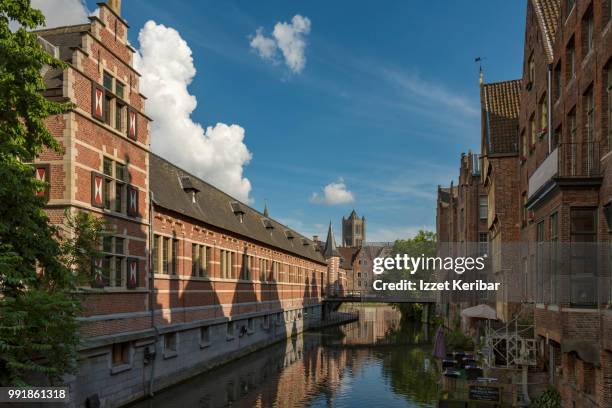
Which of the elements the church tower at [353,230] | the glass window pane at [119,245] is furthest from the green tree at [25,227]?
the church tower at [353,230]

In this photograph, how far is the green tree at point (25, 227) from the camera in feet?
31.5

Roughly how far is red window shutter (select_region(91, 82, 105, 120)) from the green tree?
5822 mm

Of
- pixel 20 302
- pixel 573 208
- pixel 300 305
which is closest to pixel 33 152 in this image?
pixel 20 302

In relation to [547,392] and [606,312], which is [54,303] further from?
[547,392]

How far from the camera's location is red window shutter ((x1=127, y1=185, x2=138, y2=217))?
62.6 ft

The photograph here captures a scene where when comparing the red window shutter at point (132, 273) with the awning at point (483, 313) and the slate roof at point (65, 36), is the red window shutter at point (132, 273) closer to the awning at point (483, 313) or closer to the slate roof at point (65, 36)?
the slate roof at point (65, 36)

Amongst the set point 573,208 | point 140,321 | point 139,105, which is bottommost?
point 140,321

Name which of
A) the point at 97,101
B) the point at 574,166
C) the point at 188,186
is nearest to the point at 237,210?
the point at 188,186

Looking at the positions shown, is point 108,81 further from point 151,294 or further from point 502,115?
point 502,115

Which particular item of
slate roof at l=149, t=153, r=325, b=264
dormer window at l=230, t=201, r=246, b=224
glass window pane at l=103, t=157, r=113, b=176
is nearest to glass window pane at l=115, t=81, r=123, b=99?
glass window pane at l=103, t=157, r=113, b=176

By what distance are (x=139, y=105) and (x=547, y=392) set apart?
1663 cm

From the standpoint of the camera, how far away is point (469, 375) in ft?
69.7

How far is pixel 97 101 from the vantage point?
17.3 metres

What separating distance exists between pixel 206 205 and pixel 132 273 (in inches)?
467
